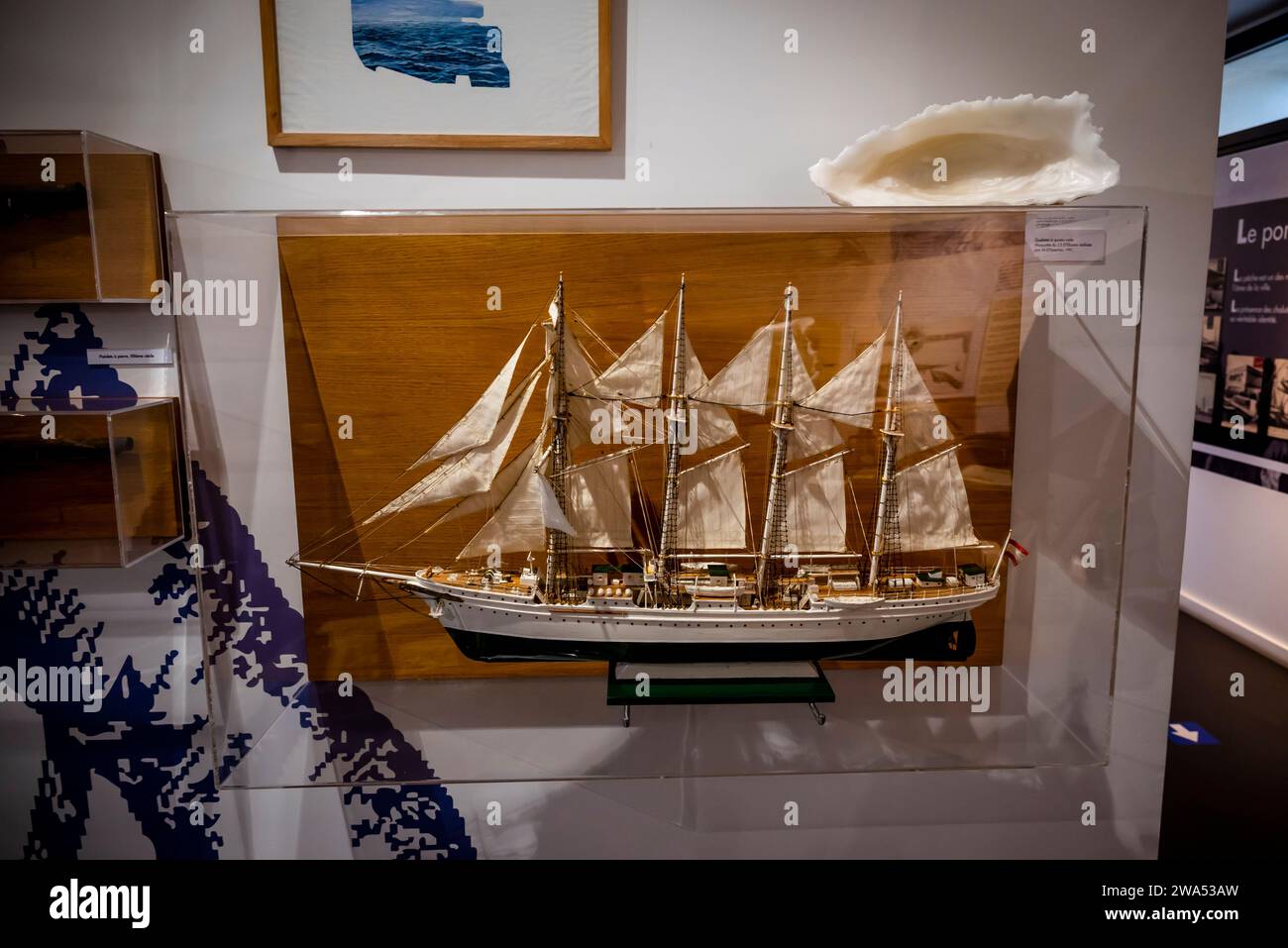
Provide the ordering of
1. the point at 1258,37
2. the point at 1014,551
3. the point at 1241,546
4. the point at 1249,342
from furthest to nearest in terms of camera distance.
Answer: the point at 1241,546
the point at 1249,342
the point at 1258,37
the point at 1014,551

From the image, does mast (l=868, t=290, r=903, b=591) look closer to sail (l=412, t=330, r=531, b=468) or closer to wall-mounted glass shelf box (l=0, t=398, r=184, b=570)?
sail (l=412, t=330, r=531, b=468)

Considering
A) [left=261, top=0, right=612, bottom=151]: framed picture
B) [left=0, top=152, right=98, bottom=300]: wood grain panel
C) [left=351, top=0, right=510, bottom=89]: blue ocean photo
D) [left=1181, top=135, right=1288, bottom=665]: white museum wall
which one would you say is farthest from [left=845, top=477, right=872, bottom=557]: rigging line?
[left=1181, top=135, right=1288, bottom=665]: white museum wall

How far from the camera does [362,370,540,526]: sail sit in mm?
1312

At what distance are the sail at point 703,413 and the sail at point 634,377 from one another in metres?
0.05

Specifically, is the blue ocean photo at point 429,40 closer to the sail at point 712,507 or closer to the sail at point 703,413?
the sail at point 703,413

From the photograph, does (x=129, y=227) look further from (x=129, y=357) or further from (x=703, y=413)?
(x=703, y=413)

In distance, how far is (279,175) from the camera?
1.47m

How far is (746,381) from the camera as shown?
1.33 m

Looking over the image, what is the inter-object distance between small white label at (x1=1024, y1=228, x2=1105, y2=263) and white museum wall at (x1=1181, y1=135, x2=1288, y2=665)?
1.76 metres

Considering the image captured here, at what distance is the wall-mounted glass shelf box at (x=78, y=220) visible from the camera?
52.8 inches

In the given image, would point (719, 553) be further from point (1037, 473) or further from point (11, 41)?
point (11, 41)

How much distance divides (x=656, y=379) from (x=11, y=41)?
4.53 feet

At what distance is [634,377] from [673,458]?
153mm

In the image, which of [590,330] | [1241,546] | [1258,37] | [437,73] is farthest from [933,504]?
[1241,546]
